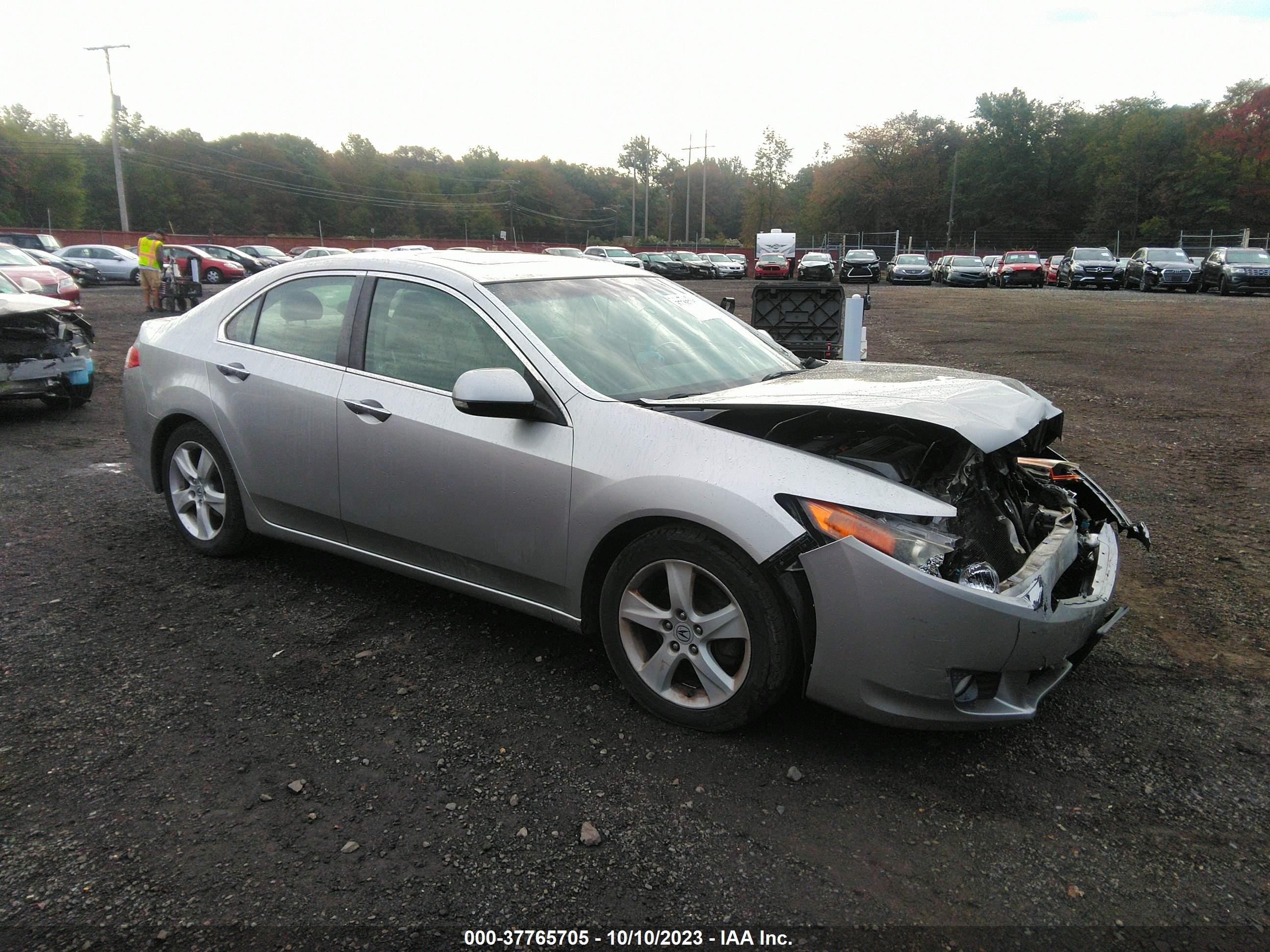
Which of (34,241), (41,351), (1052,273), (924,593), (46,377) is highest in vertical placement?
(34,241)

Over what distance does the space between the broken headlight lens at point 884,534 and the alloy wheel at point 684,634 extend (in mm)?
386

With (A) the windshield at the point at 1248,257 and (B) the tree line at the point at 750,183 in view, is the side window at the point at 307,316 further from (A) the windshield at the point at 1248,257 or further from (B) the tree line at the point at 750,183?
(B) the tree line at the point at 750,183

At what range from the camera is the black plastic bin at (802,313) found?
11.9 metres

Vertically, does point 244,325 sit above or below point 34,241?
below

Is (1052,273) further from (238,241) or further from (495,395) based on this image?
(495,395)

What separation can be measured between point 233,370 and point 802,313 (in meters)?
8.88

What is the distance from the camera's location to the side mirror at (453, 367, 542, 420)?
3275 mm

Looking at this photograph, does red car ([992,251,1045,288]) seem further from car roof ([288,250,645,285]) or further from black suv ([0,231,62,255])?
black suv ([0,231,62,255])

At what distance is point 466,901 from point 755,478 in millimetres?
1469

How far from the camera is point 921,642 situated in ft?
8.86

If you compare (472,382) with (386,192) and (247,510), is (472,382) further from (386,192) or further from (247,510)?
(386,192)

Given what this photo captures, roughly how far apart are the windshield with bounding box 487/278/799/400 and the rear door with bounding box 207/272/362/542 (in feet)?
2.90

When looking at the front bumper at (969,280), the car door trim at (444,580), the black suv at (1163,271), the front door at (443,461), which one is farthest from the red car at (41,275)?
the black suv at (1163,271)

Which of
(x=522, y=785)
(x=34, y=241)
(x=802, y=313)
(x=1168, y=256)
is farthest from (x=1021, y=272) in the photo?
(x=34, y=241)
